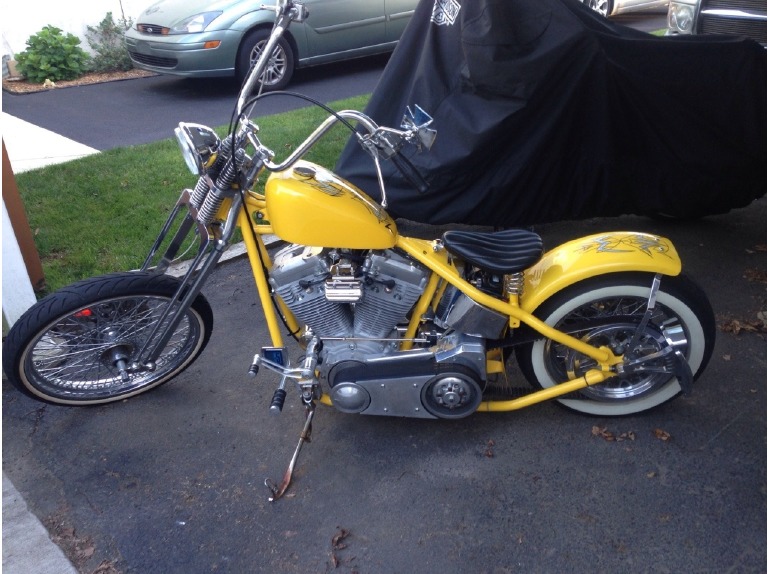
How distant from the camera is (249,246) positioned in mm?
2879

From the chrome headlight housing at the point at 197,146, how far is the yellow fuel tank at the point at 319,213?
0.26 metres

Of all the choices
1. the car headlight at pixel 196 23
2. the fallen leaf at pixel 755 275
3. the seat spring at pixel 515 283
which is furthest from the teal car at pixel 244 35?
the seat spring at pixel 515 283

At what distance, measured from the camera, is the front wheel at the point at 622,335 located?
2943 mm

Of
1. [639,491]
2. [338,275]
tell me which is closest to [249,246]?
[338,275]

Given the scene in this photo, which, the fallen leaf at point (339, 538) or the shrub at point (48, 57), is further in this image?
the shrub at point (48, 57)

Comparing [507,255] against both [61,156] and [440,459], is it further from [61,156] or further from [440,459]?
[61,156]

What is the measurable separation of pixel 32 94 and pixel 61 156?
3352mm

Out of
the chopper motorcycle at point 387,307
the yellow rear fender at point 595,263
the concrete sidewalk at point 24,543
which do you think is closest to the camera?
the concrete sidewalk at point 24,543

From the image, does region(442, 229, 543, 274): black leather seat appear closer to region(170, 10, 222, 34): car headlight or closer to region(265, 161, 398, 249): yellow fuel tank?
region(265, 161, 398, 249): yellow fuel tank

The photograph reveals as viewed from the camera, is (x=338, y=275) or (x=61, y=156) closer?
(x=338, y=275)

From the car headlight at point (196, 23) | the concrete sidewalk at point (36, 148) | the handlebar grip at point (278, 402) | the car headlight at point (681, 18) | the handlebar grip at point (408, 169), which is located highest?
the car headlight at point (196, 23)

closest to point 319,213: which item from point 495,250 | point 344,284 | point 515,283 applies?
point 344,284

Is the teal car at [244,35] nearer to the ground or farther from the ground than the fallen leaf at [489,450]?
farther from the ground

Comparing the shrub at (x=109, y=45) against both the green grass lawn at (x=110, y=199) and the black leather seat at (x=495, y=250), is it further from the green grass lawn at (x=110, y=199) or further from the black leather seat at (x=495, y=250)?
the black leather seat at (x=495, y=250)
